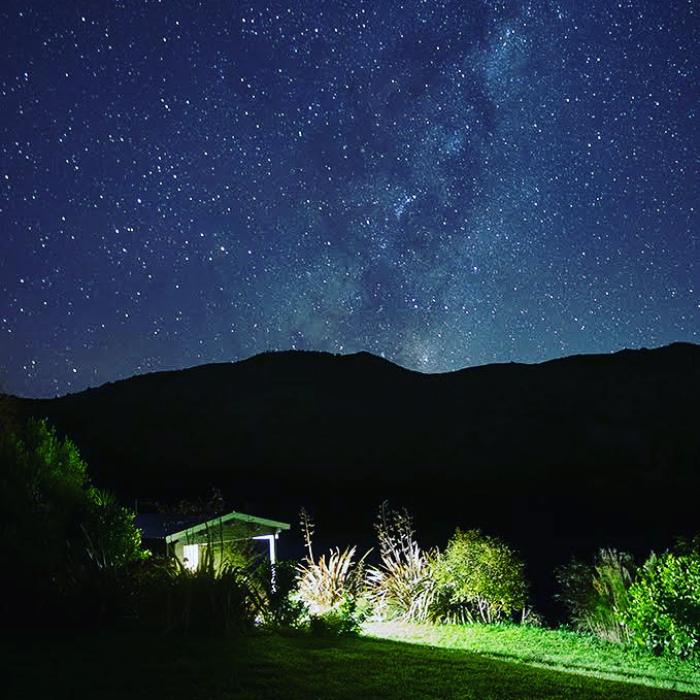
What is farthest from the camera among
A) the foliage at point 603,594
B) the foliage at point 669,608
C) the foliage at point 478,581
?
the foliage at point 478,581

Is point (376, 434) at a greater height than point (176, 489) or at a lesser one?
greater

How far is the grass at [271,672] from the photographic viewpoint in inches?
236

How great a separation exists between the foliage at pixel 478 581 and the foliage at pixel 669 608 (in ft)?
9.45

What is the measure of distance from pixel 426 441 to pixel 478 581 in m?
36.5

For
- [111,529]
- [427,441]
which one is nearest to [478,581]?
[111,529]

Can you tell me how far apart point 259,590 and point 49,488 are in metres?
4.20

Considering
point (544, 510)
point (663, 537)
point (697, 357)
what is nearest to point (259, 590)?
point (663, 537)

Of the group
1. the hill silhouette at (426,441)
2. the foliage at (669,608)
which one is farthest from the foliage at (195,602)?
the hill silhouette at (426,441)

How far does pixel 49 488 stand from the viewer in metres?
12.0

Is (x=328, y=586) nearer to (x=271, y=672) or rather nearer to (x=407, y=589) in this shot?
(x=407, y=589)

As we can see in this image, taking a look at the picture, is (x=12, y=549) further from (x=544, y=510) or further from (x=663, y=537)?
(x=544, y=510)

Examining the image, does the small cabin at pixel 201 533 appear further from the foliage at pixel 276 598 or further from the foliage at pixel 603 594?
the foliage at pixel 603 594

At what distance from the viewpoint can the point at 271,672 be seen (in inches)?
265

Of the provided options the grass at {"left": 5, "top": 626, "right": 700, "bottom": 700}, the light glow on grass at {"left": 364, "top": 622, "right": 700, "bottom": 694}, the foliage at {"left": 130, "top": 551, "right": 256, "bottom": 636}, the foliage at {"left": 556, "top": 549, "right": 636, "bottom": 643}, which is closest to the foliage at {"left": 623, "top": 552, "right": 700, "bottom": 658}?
the light glow on grass at {"left": 364, "top": 622, "right": 700, "bottom": 694}
